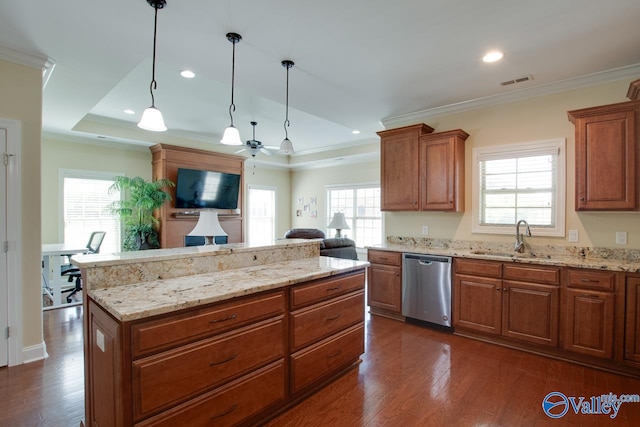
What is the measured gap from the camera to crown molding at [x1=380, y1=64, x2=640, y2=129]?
3076mm

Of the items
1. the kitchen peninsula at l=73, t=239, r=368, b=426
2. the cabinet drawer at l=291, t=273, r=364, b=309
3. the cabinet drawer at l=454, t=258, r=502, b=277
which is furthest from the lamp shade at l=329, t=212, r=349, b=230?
the kitchen peninsula at l=73, t=239, r=368, b=426

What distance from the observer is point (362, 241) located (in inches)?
306

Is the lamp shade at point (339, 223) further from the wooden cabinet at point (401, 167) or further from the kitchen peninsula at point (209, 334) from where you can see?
the kitchen peninsula at point (209, 334)

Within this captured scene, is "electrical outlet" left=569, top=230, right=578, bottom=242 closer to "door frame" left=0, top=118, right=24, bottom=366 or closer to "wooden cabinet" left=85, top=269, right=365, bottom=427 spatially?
"wooden cabinet" left=85, top=269, right=365, bottom=427

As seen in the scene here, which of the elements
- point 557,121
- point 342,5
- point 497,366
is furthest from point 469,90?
point 497,366

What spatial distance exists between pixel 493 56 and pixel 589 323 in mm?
2540

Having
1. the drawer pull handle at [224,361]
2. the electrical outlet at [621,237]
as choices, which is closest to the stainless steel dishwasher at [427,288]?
the electrical outlet at [621,237]

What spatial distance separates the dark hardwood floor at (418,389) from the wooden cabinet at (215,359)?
31 cm

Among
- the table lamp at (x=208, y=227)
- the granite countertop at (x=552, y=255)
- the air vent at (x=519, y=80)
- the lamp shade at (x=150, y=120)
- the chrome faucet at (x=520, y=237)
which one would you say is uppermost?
the air vent at (x=519, y=80)

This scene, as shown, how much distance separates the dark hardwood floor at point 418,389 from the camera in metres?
2.13

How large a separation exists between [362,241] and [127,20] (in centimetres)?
635

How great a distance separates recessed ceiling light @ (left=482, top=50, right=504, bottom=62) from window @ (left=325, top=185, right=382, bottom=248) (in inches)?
179

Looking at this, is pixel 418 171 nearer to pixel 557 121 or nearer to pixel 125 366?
pixel 557 121

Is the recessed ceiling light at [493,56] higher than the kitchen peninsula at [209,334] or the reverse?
higher
